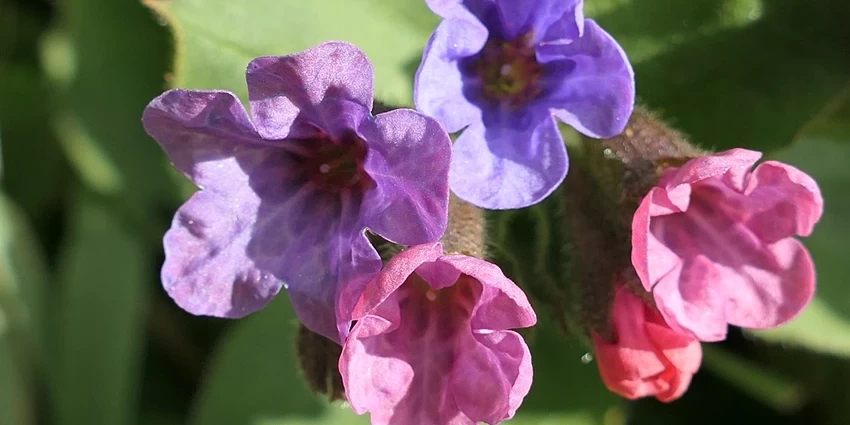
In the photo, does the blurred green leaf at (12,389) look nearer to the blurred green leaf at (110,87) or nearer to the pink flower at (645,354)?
the blurred green leaf at (110,87)

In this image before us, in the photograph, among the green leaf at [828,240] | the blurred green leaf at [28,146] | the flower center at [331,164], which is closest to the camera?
the flower center at [331,164]

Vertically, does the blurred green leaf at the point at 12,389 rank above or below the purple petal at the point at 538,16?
below

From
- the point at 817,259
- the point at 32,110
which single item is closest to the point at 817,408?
the point at 817,259

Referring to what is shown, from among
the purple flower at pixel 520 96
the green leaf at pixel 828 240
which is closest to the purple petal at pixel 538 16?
the purple flower at pixel 520 96

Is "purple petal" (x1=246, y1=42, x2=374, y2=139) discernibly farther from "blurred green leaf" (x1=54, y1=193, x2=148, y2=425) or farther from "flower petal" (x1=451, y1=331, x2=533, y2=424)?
"blurred green leaf" (x1=54, y1=193, x2=148, y2=425)

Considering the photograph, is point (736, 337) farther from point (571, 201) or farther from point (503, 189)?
point (503, 189)

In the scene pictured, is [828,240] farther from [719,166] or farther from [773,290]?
[719,166]

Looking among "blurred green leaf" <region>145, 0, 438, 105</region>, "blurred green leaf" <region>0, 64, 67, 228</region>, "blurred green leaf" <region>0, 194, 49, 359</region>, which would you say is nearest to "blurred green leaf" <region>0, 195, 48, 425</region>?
"blurred green leaf" <region>0, 194, 49, 359</region>

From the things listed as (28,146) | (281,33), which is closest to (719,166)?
(281,33)
